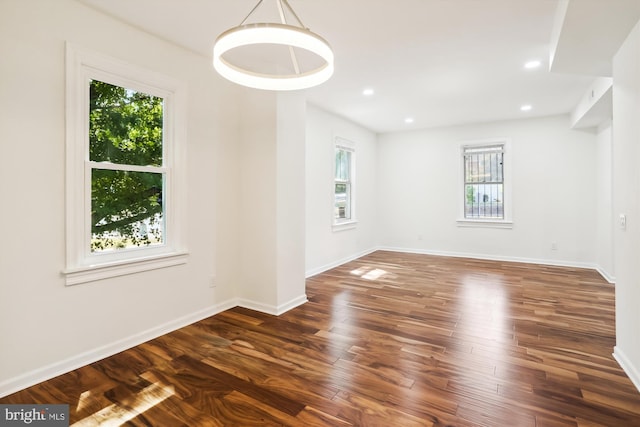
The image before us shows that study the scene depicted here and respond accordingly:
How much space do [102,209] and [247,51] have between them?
1946 mm

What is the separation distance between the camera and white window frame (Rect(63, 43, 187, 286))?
236 centimetres

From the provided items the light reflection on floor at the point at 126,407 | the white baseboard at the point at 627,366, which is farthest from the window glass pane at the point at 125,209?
the white baseboard at the point at 627,366

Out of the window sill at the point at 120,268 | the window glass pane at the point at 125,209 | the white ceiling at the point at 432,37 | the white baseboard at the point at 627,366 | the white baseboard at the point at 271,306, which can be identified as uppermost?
the white ceiling at the point at 432,37

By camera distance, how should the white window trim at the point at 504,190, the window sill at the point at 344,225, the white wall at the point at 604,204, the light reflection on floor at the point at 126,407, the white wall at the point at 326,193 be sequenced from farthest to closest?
the white window trim at the point at 504,190 → the window sill at the point at 344,225 → the white wall at the point at 326,193 → the white wall at the point at 604,204 → the light reflection on floor at the point at 126,407

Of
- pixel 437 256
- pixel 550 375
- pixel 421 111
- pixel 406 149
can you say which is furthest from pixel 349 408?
pixel 406 149

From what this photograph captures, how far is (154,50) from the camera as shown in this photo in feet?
9.42

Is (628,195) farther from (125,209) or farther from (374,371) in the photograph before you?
(125,209)

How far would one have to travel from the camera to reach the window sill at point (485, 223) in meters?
6.23

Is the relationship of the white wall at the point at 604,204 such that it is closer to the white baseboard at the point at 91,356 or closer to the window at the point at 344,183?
the window at the point at 344,183

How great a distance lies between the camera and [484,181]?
21.4 ft

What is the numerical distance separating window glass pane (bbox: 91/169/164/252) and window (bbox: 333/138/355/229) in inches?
134

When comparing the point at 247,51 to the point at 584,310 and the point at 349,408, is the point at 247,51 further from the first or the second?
the point at 584,310

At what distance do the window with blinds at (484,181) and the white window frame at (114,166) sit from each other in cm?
560

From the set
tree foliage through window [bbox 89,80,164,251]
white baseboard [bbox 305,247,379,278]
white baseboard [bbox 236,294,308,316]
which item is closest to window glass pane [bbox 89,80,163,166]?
tree foliage through window [bbox 89,80,164,251]
